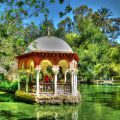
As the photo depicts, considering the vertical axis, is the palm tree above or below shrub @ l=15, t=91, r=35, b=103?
above

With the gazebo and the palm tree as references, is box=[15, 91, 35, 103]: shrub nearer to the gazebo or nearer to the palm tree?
the gazebo

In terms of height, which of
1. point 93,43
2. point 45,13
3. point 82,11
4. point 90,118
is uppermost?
point 82,11

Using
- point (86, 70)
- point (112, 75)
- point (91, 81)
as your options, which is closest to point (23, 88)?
point (86, 70)

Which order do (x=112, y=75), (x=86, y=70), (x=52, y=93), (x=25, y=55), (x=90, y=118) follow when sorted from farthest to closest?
(x=112, y=75)
(x=86, y=70)
(x=25, y=55)
(x=52, y=93)
(x=90, y=118)

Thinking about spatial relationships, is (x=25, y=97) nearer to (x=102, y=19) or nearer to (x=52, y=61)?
(x=52, y=61)

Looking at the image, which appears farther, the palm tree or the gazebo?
the palm tree

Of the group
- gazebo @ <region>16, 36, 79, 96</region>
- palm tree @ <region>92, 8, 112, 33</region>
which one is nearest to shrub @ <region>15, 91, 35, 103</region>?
gazebo @ <region>16, 36, 79, 96</region>

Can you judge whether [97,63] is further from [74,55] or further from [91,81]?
[74,55]

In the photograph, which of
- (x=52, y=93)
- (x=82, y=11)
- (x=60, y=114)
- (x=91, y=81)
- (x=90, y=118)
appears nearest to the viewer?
(x=90, y=118)

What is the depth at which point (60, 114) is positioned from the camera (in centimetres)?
1739

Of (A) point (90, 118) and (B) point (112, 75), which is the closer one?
(A) point (90, 118)

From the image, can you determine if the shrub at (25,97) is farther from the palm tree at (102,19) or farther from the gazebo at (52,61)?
the palm tree at (102,19)

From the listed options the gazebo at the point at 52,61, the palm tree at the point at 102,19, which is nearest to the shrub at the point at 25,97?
the gazebo at the point at 52,61

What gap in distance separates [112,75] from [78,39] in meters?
15.6
